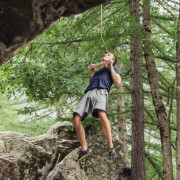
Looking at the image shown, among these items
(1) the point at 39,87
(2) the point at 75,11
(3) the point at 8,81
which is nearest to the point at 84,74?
(1) the point at 39,87

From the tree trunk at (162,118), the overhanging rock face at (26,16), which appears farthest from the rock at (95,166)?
the overhanging rock face at (26,16)

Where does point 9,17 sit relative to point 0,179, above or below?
above

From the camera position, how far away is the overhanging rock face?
2.34 m

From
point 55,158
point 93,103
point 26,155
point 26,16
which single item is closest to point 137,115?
point 55,158

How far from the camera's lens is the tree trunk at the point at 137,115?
657cm

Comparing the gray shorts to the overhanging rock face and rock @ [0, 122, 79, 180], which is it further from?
rock @ [0, 122, 79, 180]

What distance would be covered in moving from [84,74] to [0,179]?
4.00 m

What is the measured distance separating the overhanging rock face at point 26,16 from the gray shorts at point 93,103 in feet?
5.87

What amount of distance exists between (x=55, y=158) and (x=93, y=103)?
9.55 ft

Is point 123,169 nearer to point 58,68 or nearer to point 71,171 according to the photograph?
point 71,171

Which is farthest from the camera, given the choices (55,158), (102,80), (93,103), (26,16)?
(55,158)

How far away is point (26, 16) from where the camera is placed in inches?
95.3

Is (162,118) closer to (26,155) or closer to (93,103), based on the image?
(93,103)

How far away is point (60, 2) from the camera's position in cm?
251
